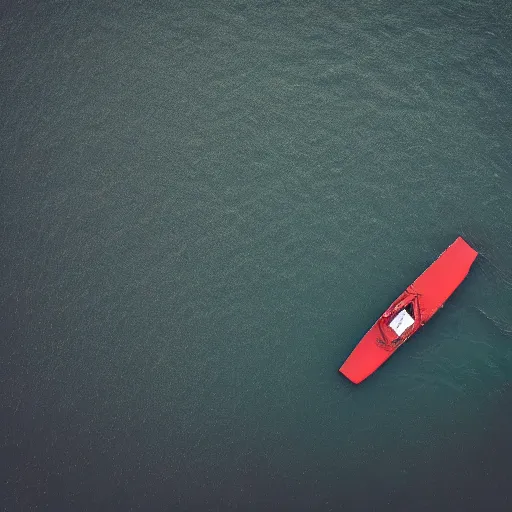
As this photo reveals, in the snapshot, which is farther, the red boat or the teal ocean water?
the red boat

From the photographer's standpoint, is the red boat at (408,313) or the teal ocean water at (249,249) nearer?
the teal ocean water at (249,249)

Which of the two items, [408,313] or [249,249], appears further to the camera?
[249,249]

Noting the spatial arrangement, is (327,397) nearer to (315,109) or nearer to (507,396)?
(507,396)

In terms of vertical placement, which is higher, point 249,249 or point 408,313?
point 249,249
